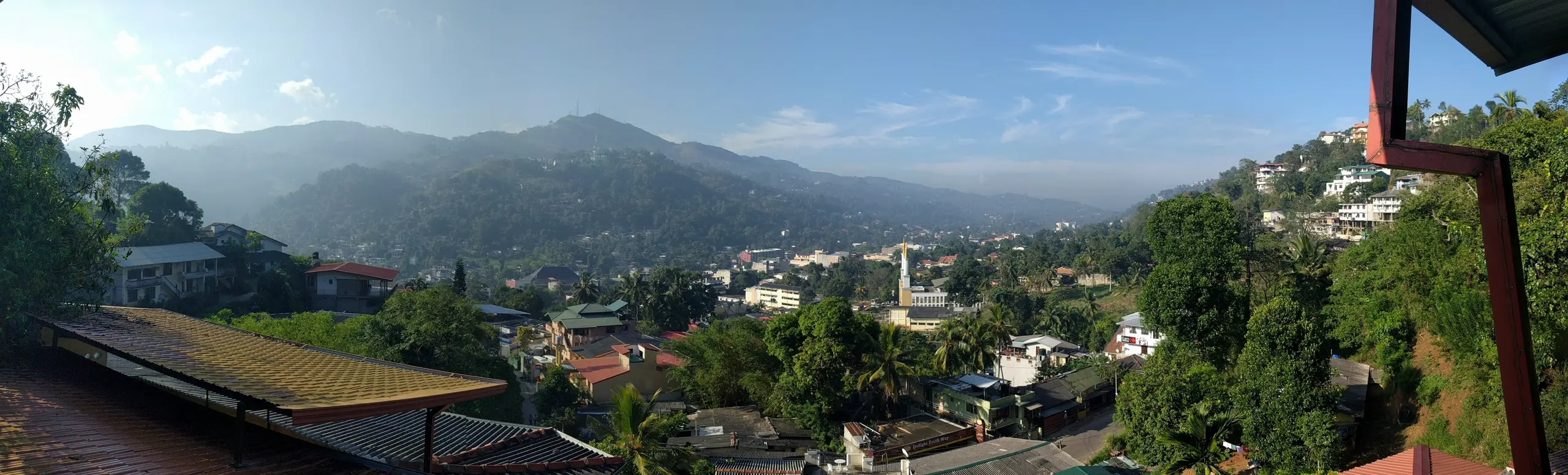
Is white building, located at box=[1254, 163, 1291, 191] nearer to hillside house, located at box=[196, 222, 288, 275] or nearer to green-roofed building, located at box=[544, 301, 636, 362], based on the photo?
green-roofed building, located at box=[544, 301, 636, 362]

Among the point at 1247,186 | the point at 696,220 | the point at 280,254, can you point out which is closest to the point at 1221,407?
the point at 280,254

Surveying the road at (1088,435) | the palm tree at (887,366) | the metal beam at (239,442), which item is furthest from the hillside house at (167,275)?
the road at (1088,435)

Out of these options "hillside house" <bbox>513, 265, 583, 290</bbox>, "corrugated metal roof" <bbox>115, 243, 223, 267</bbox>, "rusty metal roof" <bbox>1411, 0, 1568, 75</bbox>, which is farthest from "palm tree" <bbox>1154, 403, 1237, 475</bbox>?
"hillside house" <bbox>513, 265, 583, 290</bbox>

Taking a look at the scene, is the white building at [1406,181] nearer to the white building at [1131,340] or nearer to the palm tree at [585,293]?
the white building at [1131,340]

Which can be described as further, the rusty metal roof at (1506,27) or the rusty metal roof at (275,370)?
the rusty metal roof at (275,370)

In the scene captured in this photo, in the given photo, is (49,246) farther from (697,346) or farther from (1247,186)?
(1247,186)

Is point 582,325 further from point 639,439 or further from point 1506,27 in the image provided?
point 1506,27

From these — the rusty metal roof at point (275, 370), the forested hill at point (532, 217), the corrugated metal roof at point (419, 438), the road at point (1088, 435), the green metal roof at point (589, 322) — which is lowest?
the road at point (1088, 435)

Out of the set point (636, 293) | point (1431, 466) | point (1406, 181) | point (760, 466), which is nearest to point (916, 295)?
point (636, 293)
